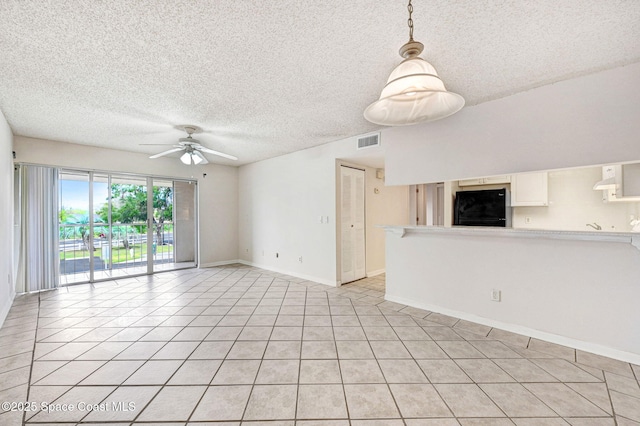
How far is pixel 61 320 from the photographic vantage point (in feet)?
10.3

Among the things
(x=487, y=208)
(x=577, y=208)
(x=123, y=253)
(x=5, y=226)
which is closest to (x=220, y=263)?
(x=123, y=253)

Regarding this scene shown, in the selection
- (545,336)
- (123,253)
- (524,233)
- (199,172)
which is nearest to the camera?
(545,336)

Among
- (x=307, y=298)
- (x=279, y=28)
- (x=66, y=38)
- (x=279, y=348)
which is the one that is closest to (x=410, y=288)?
(x=307, y=298)

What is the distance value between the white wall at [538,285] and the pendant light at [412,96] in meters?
1.90

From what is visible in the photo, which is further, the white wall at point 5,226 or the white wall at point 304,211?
the white wall at point 304,211

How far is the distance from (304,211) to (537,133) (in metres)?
3.63

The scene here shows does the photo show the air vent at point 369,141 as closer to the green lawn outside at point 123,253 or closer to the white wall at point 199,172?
the white wall at point 199,172

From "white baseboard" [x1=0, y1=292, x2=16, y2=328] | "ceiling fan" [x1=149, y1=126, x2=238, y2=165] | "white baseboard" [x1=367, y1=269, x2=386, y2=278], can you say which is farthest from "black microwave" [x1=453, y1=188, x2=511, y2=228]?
"white baseboard" [x1=0, y1=292, x2=16, y2=328]

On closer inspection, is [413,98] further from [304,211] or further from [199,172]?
[199,172]

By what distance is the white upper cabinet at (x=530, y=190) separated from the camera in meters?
3.93

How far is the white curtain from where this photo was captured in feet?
14.0

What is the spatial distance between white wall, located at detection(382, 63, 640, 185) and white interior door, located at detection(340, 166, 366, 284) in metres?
1.39

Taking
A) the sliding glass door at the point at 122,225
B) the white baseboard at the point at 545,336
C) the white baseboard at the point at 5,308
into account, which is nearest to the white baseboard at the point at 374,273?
the white baseboard at the point at 545,336

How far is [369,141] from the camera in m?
4.11
